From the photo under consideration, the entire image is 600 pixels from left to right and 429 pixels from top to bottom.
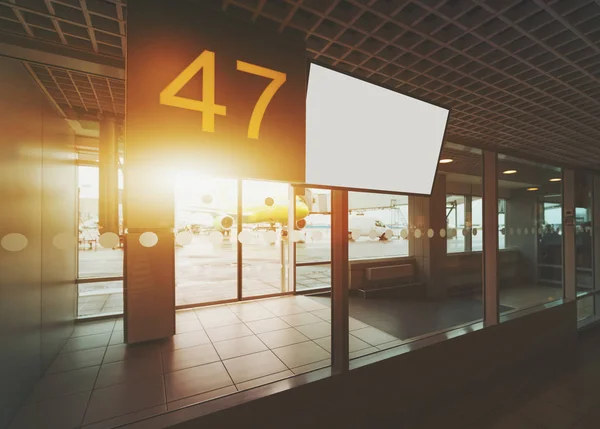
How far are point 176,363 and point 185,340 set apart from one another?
1.93ft

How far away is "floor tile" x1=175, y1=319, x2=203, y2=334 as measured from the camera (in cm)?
377

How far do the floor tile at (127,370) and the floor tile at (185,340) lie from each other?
254 millimetres

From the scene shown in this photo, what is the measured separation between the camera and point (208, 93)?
1225 millimetres

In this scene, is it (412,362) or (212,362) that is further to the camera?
(212,362)

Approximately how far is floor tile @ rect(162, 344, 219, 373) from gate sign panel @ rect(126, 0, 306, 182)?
2.43m

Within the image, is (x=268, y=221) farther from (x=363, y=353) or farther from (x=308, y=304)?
(x=363, y=353)

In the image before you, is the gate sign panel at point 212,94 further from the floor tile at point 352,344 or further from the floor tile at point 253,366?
the floor tile at point 352,344

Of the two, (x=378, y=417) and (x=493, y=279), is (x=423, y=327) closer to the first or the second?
(x=493, y=279)

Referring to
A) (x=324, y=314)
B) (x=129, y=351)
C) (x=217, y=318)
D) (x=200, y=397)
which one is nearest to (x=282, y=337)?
(x=324, y=314)

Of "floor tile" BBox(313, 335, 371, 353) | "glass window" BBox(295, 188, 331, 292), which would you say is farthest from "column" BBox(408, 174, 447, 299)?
"floor tile" BBox(313, 335, 371, 353)

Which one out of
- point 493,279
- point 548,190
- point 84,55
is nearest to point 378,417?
point 493,279

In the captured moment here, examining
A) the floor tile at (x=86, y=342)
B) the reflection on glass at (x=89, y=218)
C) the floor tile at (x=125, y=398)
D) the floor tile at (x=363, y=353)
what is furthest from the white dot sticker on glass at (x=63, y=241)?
the floor tile at (x=363, y=353)

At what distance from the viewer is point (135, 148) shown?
1.09 m

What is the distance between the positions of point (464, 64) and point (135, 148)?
1976 mm
